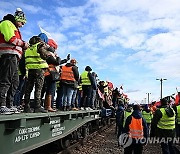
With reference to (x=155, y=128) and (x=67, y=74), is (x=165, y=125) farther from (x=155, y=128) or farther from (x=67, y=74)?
(x=67, y=74)

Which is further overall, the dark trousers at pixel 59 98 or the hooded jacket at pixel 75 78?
the hooded jacket at pixel 75 78

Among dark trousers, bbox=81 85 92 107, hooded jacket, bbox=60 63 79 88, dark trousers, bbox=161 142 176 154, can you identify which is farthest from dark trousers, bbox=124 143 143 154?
dark trousers, bbox=81 85 92 107

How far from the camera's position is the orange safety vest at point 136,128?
6.93 m

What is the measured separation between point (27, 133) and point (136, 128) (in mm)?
3006

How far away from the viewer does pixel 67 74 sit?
8.72 meters

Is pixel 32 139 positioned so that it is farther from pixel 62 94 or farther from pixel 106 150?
pixel 106 150

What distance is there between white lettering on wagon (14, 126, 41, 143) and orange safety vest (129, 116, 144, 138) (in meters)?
2.50

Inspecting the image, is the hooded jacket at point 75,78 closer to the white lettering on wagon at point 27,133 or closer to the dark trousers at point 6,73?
the white lettering on wagon at point 27,133

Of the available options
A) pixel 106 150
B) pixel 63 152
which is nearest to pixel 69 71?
pixel 63 152

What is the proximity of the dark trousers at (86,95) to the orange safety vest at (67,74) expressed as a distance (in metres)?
2.32

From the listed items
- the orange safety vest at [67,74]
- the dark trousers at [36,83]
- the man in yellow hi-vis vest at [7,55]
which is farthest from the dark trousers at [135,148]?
the man in yellow hi-vis vest at [7,55]

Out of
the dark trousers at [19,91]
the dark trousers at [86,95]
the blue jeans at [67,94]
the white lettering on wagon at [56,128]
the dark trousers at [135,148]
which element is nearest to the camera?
the white lettering on wagon at [56,128]

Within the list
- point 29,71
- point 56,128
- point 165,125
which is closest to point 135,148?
point 165,125

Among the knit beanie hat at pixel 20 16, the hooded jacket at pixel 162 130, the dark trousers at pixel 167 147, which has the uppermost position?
the knit beanie hat at pixel 20 16
